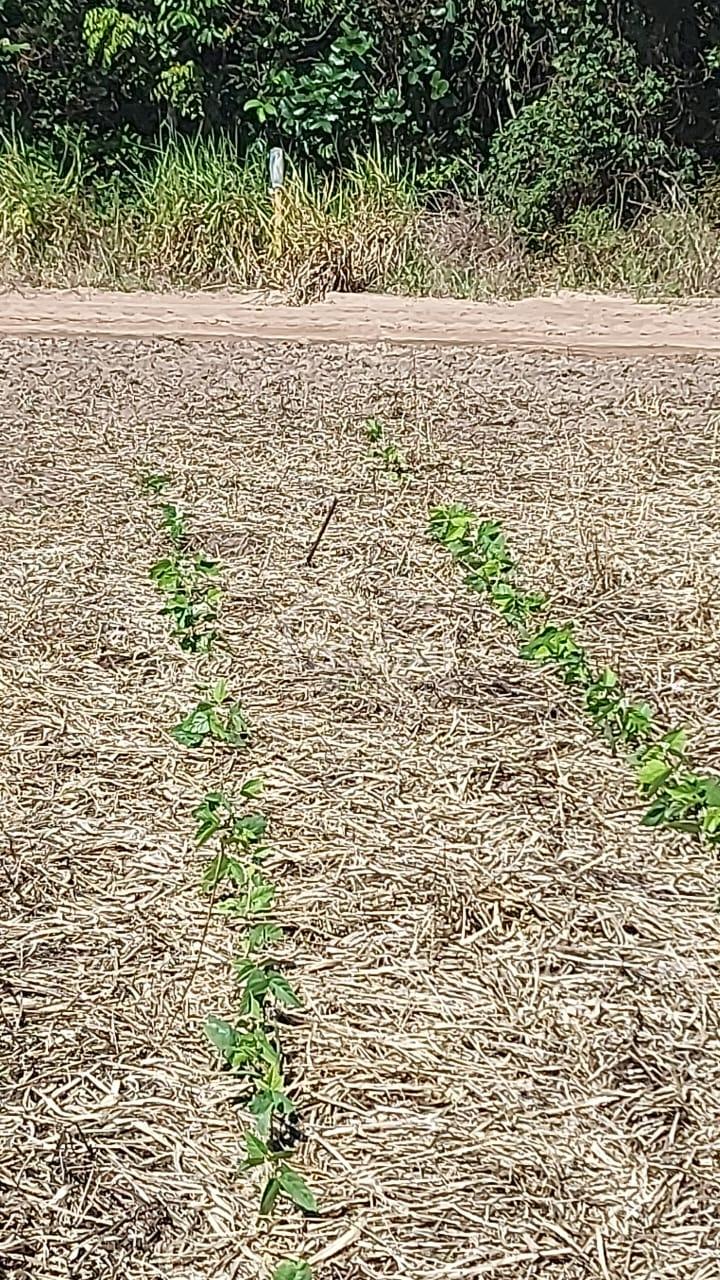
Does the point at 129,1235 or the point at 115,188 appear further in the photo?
→ the point at 115,188

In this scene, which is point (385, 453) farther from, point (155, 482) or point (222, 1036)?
point (222, 1036)

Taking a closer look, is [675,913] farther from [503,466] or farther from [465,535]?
[503,466]

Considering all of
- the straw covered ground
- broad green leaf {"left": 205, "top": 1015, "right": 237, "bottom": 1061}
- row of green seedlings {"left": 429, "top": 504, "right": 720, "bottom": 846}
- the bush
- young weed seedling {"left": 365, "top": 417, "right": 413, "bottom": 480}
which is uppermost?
the bush

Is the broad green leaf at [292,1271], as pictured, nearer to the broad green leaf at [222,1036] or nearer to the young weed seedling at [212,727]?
the broad green leaf at [222,1036]

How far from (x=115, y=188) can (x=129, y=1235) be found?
8584 millimetres

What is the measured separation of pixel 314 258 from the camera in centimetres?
874

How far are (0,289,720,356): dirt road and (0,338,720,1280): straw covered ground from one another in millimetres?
2563

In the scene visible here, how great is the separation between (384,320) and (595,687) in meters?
5.08

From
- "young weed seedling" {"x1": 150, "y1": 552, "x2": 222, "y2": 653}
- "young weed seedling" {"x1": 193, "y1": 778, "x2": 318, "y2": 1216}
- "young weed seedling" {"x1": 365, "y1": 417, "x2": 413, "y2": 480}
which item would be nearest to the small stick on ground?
"young weed seedling" {"x1": 150, "y1": 552, "x2": 222, "y2": 653}

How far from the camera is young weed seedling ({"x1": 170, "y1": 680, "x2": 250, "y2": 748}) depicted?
3297 millimetres

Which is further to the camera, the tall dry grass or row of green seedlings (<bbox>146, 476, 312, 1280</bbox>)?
the tall dry grass

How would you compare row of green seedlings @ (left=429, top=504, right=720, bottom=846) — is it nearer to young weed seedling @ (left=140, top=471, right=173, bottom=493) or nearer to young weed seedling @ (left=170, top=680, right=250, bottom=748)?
young weed seedling @ (left=170, top=680, right=250, bottom=748)

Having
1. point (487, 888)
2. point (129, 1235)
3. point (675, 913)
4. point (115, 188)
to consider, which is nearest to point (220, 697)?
point (487, 888)

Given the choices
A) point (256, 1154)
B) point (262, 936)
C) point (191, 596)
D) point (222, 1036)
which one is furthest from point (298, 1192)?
point (191, 596)
